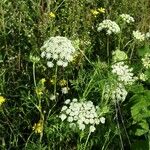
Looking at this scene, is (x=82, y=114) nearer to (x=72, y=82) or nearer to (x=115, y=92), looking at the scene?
(x=115, y=92)

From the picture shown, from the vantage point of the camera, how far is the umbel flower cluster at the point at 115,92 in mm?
3266

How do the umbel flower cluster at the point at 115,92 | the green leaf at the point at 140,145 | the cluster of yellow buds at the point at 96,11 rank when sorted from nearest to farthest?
the umbel flower cluster at the point at 115,92 < the green leaf at the point at 140,145 < the cluster of yellow buds at the point at 96,11

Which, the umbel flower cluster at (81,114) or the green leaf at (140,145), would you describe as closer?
the umbel flower cluster at (81,114)

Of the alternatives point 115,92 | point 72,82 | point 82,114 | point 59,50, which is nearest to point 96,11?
point 72,82

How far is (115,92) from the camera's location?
3309 millimetres

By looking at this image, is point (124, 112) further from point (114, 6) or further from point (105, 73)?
point (114, 6)

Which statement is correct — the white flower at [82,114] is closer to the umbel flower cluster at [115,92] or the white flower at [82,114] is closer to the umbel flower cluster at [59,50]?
the umbel flower cluster at [115,92]

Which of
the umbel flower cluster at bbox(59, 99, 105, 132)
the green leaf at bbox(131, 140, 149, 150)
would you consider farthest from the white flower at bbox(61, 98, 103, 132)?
the green leaf at bbox(131, 140, 149, 150)

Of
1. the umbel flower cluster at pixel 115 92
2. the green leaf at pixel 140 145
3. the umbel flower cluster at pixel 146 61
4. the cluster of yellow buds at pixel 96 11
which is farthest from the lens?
the cluster of yellow buds at pixel 96 11

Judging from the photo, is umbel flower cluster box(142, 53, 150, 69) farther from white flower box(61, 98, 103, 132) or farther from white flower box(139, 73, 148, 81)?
white flower box(61, 98, 103, 132)

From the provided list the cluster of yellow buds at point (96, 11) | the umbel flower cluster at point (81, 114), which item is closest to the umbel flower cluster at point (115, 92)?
the umbel flower cluster at point (81, 114)

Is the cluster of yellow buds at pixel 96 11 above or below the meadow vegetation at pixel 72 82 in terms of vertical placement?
above

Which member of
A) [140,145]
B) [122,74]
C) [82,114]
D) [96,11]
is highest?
[96,11]

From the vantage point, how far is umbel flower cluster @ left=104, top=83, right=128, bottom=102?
3.27 meters
